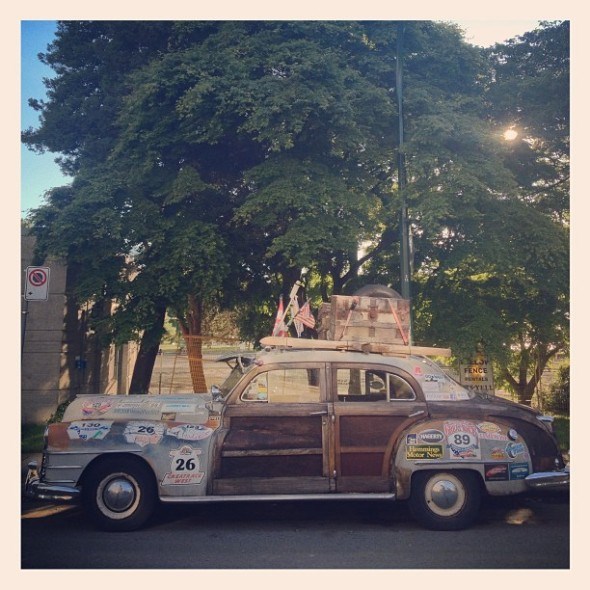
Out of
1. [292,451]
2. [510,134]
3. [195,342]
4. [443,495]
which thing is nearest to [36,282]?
[292,451]

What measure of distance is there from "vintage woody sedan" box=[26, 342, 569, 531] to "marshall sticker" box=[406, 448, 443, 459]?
10mm

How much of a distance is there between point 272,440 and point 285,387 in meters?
0.57

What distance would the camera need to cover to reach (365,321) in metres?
6.45

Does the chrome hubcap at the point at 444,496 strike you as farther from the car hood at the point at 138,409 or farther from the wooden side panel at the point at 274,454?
the car hood at the point at 138,409

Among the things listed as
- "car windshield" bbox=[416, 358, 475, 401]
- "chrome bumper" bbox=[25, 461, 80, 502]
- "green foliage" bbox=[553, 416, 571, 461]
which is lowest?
"green foliage" bbox=[553, 416, 571, 461]

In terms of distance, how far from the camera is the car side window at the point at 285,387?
5809mm

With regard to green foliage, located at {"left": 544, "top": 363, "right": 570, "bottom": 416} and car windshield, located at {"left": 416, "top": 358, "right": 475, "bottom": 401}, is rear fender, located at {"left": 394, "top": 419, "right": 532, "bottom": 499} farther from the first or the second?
green foliage, located at {"left": 544, "top": 363, "right": 570, "bottom": 416}

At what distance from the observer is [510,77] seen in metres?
10.9

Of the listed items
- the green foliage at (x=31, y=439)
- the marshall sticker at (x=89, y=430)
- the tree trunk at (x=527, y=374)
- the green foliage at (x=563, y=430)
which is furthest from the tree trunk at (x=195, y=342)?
the green foliage at (x=563, y=430)

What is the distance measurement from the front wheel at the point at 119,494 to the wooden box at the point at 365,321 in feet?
8.51

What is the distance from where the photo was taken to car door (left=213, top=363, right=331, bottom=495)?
5.60 meters

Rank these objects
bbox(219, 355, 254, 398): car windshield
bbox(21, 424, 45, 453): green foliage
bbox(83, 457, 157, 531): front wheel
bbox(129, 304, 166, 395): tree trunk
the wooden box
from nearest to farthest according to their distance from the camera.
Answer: bbox(83, 457, 157, 531): front wheel → bbox(219, 355, 254, 398): car windshield → the wooden box → bbox(21, 424, 45, 453): green foliage → bbox(129, 304, 166, 395): tree trunk

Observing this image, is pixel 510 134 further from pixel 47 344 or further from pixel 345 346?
pixel 47 344

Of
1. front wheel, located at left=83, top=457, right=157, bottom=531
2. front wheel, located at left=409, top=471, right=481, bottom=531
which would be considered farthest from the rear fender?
front wheel, located at left=83, top=457, right=157, bottom=531
